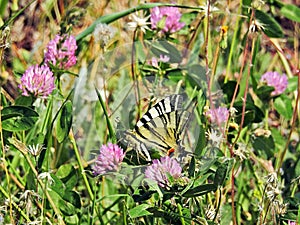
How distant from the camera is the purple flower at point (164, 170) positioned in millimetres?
884

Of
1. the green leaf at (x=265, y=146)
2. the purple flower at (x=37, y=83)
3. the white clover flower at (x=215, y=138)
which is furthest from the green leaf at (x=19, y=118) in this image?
the green leaf at (x=265, y=146)

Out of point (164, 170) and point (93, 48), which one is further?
point (93, 48)

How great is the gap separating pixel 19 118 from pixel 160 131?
0.24 metres

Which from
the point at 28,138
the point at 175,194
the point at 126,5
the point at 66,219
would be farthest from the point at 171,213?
the point at 126,5

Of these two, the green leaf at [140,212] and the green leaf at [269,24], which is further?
the green leaf at [269,24]

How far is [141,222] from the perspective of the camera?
1.04m

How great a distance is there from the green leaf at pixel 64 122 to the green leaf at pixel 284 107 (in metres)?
0.48

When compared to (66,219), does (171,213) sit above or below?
above

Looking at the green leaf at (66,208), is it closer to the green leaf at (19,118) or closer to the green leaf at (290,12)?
the green leaf at (19,118)

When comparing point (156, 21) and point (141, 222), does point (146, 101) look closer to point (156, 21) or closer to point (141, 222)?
point (156, 21)

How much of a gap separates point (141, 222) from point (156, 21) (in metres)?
Result: 0.40

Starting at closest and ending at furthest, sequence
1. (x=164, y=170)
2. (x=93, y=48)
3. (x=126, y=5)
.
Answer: (x=164, y=170), (x=93, y=48), (x=126, y=5)

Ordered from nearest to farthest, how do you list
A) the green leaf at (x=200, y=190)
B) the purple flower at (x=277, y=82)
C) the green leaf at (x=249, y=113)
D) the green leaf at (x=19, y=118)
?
the green leaf at (x=200, y=190)
the green leaf at (x=19, y=118)
the green leaf at (x=249, y=113)
the purple flower at (x=277, y=82)

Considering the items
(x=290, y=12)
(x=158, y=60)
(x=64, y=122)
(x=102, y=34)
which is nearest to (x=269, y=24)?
(x=290, y=12)
